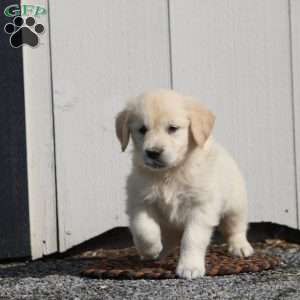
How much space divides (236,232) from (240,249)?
0.40ft

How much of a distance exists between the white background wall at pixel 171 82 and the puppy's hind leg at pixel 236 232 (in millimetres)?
982

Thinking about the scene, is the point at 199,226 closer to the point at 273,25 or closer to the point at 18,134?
the point at 18,134

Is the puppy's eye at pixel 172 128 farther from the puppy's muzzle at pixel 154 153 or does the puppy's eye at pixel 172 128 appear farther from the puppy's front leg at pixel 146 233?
the puppy's front leg at pixel 146 233

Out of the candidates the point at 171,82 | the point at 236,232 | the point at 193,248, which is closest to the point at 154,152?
the point at 193,248

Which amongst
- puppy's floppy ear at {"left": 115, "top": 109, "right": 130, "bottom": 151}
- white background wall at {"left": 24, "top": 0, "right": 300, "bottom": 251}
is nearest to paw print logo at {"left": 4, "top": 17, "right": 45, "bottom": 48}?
white background wall at {"left": 24, "top": 0, "right": 300, "bottom": 251}

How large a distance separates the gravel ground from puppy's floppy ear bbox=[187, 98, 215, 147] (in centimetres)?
84

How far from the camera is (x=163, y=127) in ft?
15.7

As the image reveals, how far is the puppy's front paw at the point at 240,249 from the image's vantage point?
17.9 ft

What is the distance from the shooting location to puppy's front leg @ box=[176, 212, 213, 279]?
15.2 ft

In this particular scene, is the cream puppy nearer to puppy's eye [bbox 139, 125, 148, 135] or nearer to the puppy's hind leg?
puppy's eye [bbox 139, 125, 148, 135]

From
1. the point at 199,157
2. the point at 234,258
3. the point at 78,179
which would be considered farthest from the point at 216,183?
the point at 78,179

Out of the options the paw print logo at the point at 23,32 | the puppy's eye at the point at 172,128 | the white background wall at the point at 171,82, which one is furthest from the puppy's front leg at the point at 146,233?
the paw print logo at the point at 23,32

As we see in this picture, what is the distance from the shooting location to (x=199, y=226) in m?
4.82

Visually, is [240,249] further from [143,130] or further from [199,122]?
[143,130]
